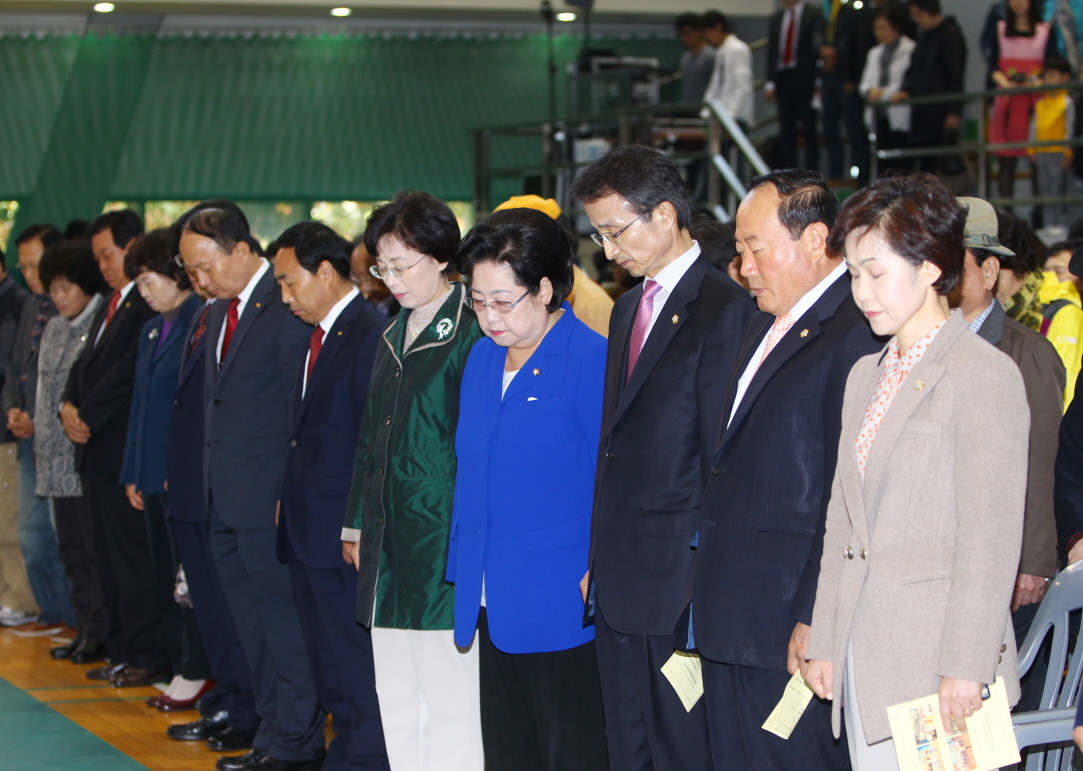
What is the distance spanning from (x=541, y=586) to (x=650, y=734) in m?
0.40

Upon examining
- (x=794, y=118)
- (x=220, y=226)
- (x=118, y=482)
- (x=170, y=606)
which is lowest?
(x=170, y=606)

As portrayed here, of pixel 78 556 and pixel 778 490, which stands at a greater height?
pixel 778 490

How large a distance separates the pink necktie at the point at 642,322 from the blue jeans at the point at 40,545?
3.98m

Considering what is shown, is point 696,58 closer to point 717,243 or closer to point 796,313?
point 717,243

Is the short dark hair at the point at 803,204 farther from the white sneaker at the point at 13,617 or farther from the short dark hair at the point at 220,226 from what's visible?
the white sneaker at the point at 13,617

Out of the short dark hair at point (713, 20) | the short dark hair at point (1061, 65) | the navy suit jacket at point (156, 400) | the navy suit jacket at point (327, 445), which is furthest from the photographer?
the short dark hair at point (713, 20)

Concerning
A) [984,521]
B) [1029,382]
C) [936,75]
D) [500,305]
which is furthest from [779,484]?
[936,75]

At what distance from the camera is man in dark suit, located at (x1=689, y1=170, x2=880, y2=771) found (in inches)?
84.2

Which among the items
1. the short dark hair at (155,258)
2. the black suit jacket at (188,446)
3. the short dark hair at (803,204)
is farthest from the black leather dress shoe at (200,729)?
the short dark hair at (803,204)

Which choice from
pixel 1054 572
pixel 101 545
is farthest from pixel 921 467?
pixel 101 545

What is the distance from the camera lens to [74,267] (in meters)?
5.09

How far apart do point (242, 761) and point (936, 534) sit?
2.54 meters

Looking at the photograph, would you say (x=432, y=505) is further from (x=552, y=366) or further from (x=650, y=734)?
(x=650, y=734)

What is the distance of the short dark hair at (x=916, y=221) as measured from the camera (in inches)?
74.4
